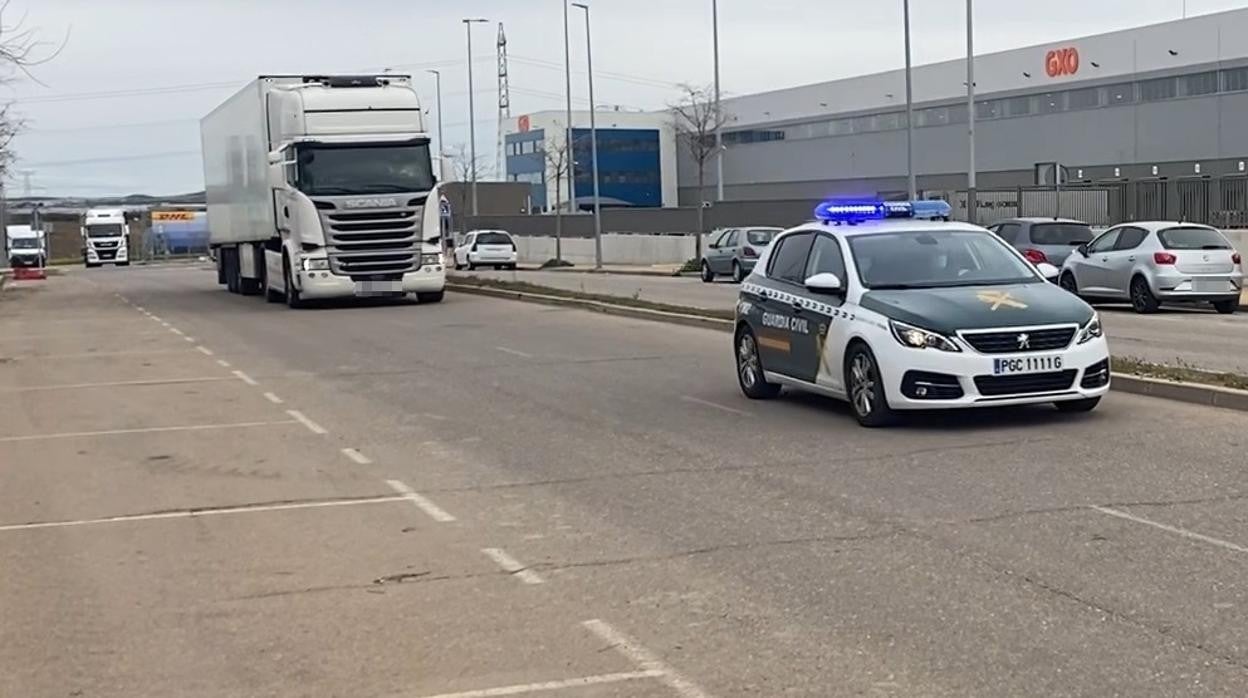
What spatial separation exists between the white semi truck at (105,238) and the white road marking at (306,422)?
260 ft

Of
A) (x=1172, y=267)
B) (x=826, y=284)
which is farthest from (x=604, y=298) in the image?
(x=826, y=284)

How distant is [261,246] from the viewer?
1368 inches

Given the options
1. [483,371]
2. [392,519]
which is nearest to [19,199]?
[483,371]

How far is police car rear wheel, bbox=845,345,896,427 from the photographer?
11.9 m

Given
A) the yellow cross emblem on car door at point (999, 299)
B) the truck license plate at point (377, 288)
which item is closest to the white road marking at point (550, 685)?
the yellow cross emblem on car door at point (999, 299)

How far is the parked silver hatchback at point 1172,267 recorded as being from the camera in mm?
25172

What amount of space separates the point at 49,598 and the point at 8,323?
81.6 feet

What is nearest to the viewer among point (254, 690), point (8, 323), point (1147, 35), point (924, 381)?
point (254, 690)

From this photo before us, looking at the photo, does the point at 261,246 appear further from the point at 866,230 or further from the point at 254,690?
the point at 254,690

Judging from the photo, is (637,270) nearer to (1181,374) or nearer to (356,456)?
(1181,374)

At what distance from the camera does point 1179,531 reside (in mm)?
8195

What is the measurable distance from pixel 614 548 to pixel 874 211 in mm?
6538

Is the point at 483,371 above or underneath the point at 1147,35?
underneath

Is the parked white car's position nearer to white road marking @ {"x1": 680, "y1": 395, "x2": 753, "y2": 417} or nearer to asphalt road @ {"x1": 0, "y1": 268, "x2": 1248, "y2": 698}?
asphalt road @ {"x1": 0, "y1": 268, "x2": 1248, "y2": 698}
